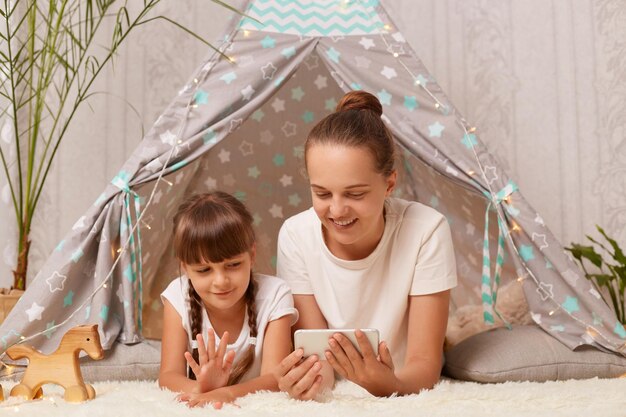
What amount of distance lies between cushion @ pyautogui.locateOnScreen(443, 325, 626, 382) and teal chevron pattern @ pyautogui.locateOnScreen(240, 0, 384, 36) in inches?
36.4

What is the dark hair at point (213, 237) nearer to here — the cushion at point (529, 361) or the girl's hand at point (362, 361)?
the girl's hand at point (362, 361)

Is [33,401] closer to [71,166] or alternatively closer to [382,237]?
[382,237]

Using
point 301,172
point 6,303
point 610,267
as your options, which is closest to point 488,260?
point 301,172

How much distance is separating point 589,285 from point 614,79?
1163 millimetres

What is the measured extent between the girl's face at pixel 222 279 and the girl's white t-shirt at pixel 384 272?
20cm

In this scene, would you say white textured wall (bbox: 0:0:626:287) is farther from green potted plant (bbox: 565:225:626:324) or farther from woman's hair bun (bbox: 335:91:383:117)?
woman's hair bun (bbox: 335:91:383:117)

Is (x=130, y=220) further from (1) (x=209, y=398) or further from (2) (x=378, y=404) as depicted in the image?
(2) (x=378, y=404)

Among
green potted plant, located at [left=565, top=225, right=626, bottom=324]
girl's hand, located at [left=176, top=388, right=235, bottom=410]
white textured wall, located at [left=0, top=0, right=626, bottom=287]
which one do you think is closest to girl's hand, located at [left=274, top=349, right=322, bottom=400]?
girl's hand, located at [left=176, top=388, right=235, bottom=410]

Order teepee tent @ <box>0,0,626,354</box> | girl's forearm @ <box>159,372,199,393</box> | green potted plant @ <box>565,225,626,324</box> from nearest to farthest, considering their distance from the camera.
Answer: girl's forearm @ <box>159,372,199,393</box>, teepee tent @ <box>0,0,626,354</box>, green potted plant @ <box>565,225,626,324</box>

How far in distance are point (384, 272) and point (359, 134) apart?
381 mm

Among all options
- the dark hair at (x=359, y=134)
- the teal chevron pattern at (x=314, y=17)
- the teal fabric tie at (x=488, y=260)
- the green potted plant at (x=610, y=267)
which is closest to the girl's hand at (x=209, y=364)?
the dark hair at (x=359, y=134)

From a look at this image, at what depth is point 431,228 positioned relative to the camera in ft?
5.88

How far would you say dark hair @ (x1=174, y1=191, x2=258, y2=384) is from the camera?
5.47 feet

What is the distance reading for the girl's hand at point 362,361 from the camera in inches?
56.9
